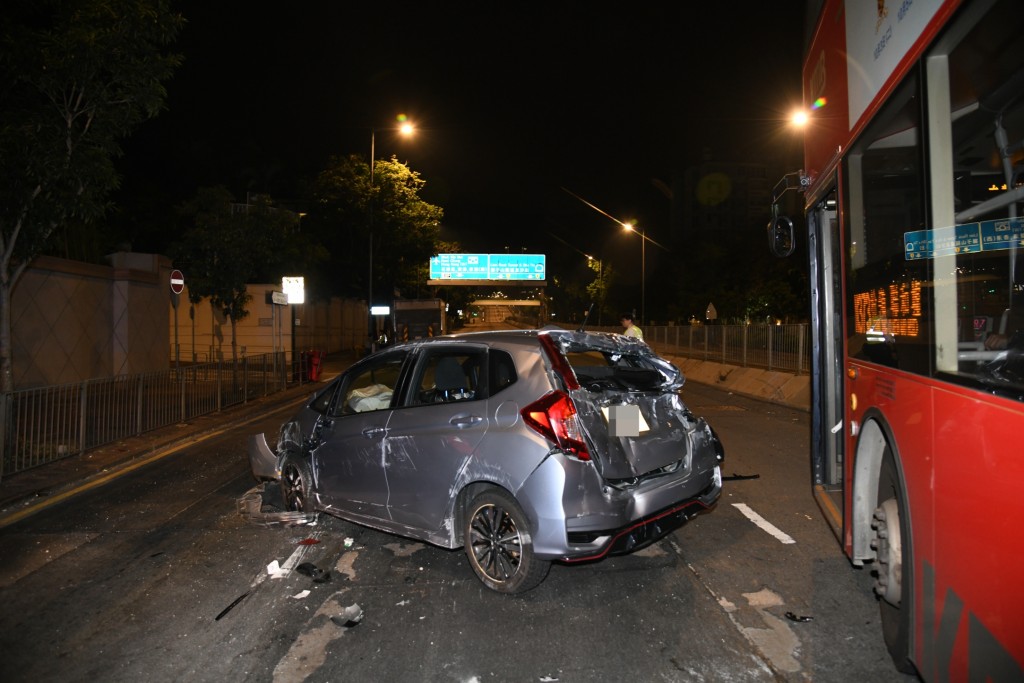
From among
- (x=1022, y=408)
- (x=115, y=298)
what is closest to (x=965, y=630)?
(x=1022, y=408)

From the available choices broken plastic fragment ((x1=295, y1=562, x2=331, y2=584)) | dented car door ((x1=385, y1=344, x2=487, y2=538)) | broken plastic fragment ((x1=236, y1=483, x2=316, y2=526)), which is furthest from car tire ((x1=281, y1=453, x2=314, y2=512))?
dented car door ((x1=385, y1=344, x2=487, y2=538))

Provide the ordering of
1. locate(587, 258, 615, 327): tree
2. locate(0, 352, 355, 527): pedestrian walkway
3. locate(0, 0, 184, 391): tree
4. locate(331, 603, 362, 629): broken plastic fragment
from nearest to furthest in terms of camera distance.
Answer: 1. locate(331, 603, 362, 629): broken plastic fragment
2. locate(0, 352, 355, 527): pedestrian walkway
3. locate(0, 0, 184, 391): tree
4. locate(587, 258, 615, 327): tree

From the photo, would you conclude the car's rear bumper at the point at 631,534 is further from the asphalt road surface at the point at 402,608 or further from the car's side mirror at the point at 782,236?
the car's side mirror at the point at 782,236

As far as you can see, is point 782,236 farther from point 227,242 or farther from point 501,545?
point 227,242

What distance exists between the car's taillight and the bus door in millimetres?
2358

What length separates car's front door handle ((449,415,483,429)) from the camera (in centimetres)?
480

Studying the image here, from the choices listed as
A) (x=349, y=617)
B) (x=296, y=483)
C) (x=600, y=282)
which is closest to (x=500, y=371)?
(x=349, y=617)

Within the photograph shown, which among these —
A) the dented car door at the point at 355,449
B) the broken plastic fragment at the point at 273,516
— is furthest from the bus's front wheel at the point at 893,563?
the broken plastic fragment at the point at 273,516

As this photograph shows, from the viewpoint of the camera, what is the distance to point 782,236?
6574 millimetres

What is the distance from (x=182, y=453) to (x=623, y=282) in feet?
260

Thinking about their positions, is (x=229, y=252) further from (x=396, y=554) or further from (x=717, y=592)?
(x=717, y=592)

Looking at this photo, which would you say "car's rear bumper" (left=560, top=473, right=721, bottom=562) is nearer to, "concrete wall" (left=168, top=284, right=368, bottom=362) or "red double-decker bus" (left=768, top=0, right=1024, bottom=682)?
"red double-decker bus" (left=768, top=0, right=1024, bottom=682)

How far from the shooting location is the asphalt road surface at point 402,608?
3750 millimetres

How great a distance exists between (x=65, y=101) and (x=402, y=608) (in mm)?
8288
